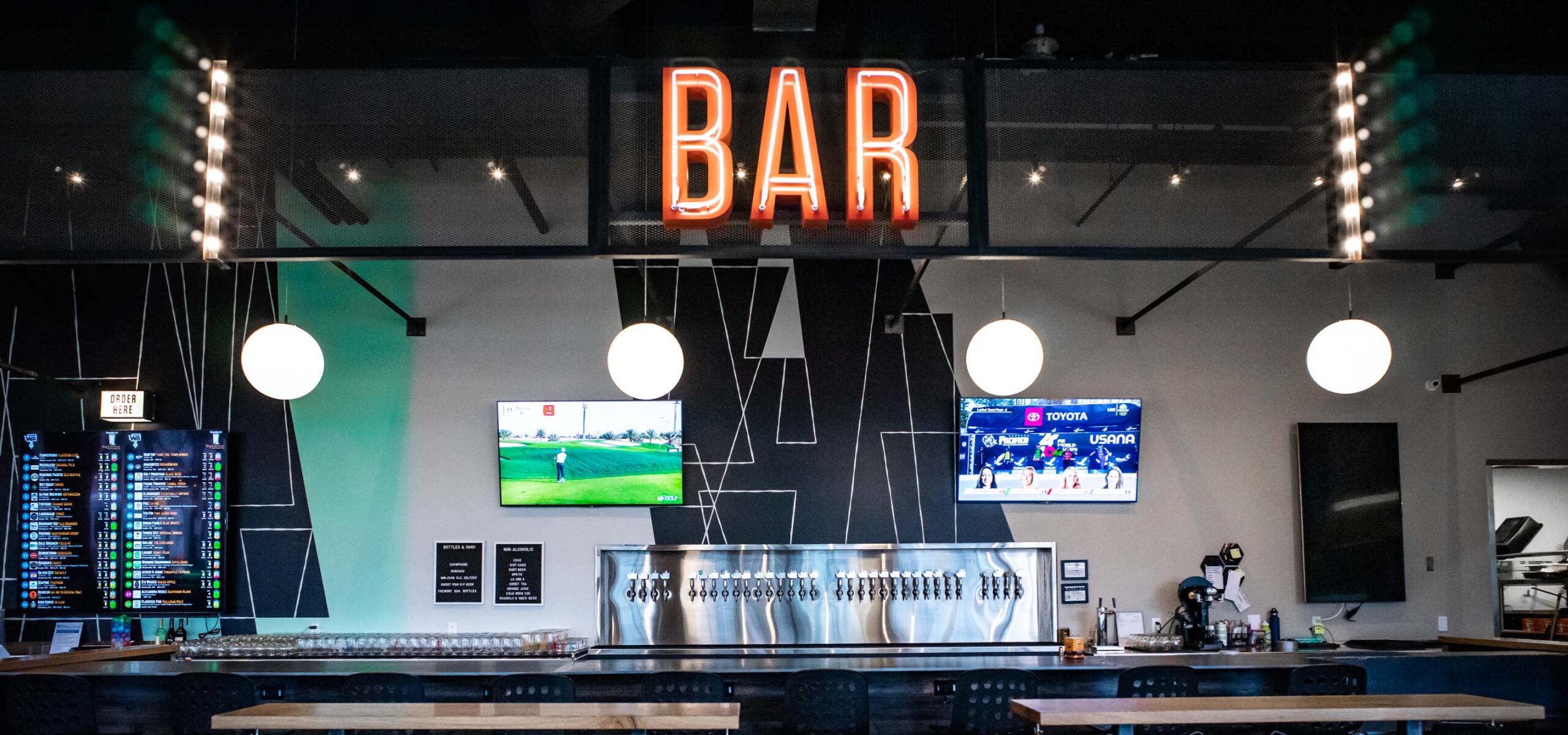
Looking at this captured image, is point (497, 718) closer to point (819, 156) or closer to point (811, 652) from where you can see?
point (819, 156)

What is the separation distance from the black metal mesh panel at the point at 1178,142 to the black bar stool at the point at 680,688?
2196mm

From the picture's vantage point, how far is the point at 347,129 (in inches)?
176

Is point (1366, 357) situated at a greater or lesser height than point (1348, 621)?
greater

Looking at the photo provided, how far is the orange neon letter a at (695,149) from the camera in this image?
14.1 feet

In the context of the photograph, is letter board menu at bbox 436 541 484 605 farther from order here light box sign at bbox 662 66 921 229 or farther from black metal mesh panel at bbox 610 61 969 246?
order here light box sign at bbox 662 66 921 229

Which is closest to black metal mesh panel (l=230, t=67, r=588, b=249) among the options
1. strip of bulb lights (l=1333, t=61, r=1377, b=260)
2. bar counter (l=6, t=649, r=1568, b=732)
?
bar counter (l=6, t=649, r=1568, b=732)

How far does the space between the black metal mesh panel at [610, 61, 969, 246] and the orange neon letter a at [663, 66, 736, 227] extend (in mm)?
85

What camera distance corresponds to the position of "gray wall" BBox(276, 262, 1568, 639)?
6.61 m

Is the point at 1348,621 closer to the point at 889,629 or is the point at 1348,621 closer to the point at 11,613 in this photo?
the point at 889,629

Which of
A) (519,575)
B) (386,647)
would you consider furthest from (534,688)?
(519,575)

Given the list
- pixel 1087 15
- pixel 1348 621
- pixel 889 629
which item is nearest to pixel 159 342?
pixel 889 629

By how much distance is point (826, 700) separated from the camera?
4.83m

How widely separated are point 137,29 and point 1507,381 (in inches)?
313

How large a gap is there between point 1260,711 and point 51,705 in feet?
16.7
